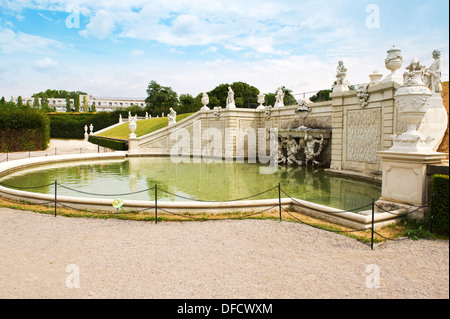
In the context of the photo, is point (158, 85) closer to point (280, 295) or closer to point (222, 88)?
point (222, 88)

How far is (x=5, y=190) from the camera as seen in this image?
11453 mm

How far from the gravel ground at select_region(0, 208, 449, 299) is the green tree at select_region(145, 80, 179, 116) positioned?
68869mm

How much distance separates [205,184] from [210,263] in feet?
28.7

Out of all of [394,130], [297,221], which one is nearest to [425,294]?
[297,221]

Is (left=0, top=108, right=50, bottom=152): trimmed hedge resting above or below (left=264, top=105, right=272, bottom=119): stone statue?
below

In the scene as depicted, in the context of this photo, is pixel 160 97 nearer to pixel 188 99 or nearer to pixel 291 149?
pixel 188 99

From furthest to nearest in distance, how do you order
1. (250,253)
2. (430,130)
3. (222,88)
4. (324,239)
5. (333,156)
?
(222,88), (333,156), (430,130), (324,239), (250,253)

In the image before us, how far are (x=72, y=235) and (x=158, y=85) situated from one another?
84797 mm

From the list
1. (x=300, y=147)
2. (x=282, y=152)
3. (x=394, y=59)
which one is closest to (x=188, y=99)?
(x=282, y=152)

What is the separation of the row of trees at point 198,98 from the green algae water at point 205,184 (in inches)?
479

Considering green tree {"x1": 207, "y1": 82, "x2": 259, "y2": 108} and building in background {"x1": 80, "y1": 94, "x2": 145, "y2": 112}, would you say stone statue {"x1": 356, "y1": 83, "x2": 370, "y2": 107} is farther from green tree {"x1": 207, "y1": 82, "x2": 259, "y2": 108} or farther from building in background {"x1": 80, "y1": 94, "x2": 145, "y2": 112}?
building in background {"x1": 80, "y1": 94, "x2": 145, "y2": 112}

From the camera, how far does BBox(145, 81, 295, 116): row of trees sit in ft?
176

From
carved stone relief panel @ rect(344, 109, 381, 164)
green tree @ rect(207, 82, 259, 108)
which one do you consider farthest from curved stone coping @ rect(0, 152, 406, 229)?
green tree @ rect(207, 82, 259, 108)

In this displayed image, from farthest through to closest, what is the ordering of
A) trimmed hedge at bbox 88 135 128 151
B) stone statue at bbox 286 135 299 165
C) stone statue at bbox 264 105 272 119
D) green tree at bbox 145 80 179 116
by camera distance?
green tree at bbox 145 80 179 116 → trimmed hedge at bbox 88 135 128 151 → stone statue at bbox 264 105 272 119 → stone statue at bbox 286 135 299 165
